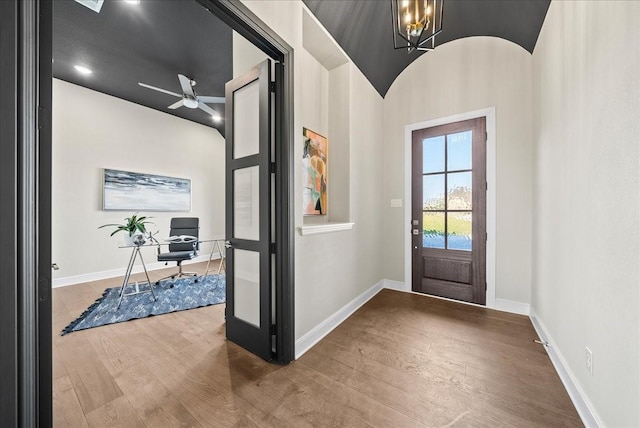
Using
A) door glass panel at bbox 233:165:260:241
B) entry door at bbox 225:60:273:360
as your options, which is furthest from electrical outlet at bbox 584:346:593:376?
door glass panel at bbox 233:165:260:241

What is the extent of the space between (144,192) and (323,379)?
4782 mm

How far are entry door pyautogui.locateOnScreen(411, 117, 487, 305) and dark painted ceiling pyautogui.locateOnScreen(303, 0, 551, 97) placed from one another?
96 cm

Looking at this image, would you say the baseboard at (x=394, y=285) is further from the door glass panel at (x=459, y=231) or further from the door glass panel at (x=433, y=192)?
the door glass panel at (x=433, y=192)

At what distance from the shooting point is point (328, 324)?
2.27 metres

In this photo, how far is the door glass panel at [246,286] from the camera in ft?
6.35

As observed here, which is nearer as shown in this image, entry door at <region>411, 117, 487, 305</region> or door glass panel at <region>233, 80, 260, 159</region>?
door glass panel at <region>233, 80, 260, 159</region>

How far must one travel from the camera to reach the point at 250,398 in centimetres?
145

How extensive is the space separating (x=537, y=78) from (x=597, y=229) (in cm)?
196

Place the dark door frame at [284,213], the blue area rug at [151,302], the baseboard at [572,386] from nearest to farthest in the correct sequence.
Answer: the baseboard at [572,386] → the dark door frame at [284,213] → the blue area rug at [151,302]

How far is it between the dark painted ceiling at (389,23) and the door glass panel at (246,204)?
1.61 meters

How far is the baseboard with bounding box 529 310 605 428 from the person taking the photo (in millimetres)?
1221

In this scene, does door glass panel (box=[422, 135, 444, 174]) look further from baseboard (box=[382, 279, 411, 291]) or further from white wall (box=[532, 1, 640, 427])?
baseboard (box=[382, 279, 411, 291])

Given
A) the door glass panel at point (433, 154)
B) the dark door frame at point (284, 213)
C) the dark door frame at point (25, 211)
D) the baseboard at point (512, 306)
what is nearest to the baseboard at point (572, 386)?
the baseboard at point (512, 306)

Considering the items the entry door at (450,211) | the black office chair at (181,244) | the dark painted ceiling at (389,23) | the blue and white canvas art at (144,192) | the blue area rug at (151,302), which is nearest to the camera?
the dark painted ceiling at (389,23)
